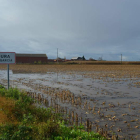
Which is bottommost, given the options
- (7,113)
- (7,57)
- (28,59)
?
(7,113)

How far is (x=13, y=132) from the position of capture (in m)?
4.47

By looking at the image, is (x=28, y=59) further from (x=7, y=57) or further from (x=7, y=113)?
(x=7, y=113)

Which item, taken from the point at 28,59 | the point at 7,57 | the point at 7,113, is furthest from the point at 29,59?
the point at 7,113

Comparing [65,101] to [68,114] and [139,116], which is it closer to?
[68,114]

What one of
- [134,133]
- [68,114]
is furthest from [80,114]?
[134,133]

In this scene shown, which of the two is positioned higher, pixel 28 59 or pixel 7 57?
pixel 28 59

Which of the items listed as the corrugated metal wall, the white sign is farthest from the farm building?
the white sign

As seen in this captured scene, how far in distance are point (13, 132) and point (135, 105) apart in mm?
5954

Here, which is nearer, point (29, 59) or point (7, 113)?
point (7, 113)

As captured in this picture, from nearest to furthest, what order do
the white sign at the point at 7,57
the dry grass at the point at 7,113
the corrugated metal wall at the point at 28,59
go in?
the dry grass at the point at 7,113, the white sign at the point at 7,57, the corrugated metal wall at the point at 28,59

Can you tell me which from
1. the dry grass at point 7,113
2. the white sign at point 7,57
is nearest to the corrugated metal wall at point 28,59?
the white sign at point 7,57

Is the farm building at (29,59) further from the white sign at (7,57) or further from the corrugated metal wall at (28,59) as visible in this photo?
the white sign at (7,57)

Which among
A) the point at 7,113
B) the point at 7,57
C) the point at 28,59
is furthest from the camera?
the point at 28,59

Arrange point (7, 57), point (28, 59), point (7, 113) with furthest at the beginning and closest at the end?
point (28, 59) < point (7, 57) < point (7, 113)
